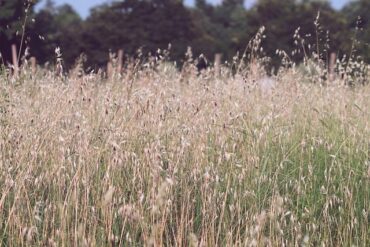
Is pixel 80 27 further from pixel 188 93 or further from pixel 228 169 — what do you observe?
pixel 228 169

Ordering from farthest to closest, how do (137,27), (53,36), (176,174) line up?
(137,27) → (53,36) → (176,174)

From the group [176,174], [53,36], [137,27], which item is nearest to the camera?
[176,174]

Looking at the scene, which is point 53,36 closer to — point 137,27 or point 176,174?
point 137,27

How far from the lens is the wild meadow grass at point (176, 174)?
2.32 metres

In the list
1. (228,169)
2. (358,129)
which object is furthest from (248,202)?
(358,129)

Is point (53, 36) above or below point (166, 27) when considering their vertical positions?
below

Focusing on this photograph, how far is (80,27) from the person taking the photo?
26.3 metres

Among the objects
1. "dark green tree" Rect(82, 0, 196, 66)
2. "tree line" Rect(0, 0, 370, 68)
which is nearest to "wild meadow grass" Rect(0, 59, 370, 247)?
"tree line" Rect(0, 0, 370, 68)

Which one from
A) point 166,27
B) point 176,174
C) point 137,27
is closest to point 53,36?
point 137,27

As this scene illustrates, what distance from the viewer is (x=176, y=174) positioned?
2797mm

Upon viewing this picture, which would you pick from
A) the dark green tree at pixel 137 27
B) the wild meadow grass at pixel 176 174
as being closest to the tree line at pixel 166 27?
the dark green tree at pixel 137 27

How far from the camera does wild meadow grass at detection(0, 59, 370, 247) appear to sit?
2.32 meters

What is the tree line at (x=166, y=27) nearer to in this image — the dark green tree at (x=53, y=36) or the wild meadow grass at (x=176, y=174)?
the dark green tree at (x=53, y=36)

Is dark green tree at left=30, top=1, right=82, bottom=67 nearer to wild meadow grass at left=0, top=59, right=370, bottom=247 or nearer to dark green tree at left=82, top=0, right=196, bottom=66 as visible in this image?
dark green tree at left=82, top=0, right=196, bottom=66
